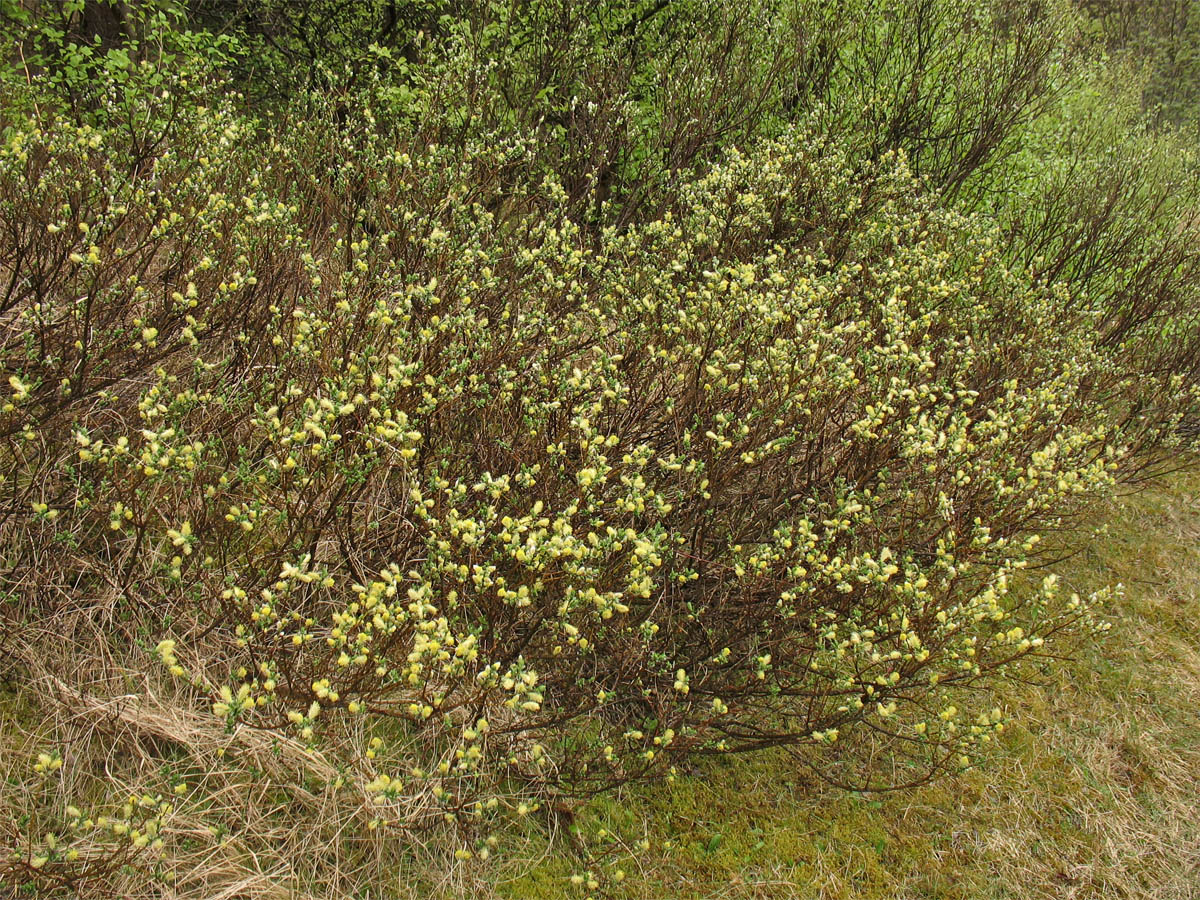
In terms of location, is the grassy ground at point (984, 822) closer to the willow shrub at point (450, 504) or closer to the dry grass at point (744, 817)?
the dry grass at point (744, 817)

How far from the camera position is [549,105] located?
23.9 ft

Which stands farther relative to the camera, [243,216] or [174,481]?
[243,216]

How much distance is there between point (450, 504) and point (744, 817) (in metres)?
2.13

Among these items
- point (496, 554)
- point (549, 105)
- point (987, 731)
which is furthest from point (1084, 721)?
point (549, 105)

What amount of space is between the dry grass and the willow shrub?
108 mm

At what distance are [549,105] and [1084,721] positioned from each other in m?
6.74

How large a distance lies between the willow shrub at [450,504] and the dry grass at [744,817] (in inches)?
4.2

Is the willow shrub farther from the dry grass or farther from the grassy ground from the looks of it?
the grassy ground

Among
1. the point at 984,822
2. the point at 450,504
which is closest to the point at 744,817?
the point at 984,822

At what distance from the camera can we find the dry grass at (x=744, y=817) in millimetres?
2889

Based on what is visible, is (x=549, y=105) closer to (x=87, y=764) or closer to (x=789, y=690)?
(x=789, y=690)

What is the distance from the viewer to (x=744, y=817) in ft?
12.0

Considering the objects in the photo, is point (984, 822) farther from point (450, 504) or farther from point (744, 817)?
point (450, 504)

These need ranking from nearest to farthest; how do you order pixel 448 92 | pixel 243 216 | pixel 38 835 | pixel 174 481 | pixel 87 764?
pixel 38 835, pixel 87 764, pixel 174 481, pixel 243 216, pixel 448 92
